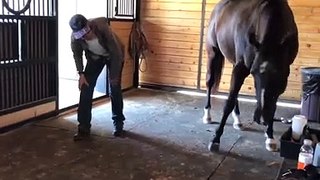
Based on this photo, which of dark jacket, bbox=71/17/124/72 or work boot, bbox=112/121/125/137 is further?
work boot, bbox=112/121/125/137

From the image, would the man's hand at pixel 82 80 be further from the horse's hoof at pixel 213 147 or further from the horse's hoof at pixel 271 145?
the horse's hoof at pixel 271 145

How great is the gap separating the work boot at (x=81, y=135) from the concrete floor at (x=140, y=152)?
0.24 ft

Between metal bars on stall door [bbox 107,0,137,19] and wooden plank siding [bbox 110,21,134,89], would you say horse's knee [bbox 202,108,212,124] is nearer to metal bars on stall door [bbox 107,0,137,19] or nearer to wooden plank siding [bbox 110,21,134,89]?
wooden plank siding [bbox 110,21,134,89]

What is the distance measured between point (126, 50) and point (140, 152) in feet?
9.95

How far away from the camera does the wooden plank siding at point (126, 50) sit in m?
5.93

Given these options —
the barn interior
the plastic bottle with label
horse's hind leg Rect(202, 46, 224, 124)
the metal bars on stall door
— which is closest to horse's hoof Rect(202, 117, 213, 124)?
horse's hind leg Rect(202, 46, 224, 124)

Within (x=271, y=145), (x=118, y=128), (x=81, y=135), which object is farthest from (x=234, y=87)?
(x=81, y=135)

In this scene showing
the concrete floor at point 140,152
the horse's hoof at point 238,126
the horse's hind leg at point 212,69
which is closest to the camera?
the concrete floor at point 140,152

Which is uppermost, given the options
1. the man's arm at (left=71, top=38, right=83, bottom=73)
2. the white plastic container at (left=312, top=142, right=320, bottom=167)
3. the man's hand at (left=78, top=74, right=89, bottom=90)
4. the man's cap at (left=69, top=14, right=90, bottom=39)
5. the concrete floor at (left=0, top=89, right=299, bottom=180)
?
the man's cap at (left=69, top=14, right=90, bottom=39)

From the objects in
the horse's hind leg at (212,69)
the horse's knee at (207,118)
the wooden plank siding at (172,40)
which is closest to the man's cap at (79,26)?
the horse's hind leg at (212,69)

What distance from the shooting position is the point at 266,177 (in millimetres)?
3084

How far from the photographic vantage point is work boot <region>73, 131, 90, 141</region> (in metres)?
3.78

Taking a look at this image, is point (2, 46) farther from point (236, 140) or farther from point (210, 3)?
point (210, 3)

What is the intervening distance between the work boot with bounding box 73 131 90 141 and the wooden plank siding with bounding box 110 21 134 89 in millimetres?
2202
